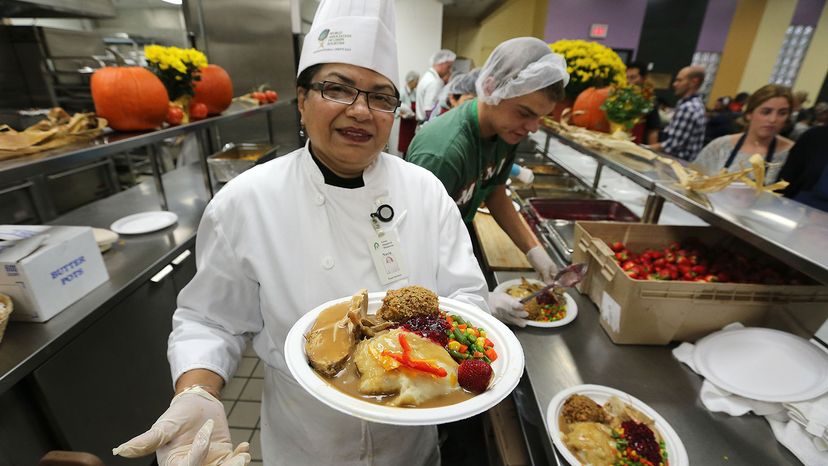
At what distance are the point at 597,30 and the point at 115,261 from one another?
34.4ft

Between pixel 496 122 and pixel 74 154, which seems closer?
pixel 74 154

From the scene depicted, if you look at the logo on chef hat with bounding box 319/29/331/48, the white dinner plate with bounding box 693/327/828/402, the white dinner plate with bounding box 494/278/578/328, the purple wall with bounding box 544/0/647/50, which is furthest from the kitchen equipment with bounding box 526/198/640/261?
the purple wall with bounding box 544/0/647/50

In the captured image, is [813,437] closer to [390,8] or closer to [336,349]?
[336,349]

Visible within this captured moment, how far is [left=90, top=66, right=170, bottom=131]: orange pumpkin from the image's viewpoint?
6.43ft

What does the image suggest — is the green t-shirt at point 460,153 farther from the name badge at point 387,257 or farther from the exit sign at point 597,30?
the exit sign at point 597,30

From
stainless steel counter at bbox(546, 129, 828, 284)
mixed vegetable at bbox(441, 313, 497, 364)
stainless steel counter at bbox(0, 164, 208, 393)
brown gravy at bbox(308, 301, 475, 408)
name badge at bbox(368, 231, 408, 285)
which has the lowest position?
stainless steel counter at bbox(0, 164, 208, 393)

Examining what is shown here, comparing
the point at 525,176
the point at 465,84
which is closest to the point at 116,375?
the point at 525,176

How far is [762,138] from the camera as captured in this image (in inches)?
132

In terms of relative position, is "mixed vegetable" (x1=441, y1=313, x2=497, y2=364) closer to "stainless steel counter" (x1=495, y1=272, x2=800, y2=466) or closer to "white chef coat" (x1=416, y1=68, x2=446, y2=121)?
"stainless steel counter" (x1=495, y1=272, x2=800, y2=466)

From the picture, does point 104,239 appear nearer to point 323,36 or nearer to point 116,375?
point 116,375

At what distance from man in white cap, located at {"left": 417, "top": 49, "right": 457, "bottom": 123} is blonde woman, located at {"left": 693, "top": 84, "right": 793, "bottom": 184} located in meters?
4.62

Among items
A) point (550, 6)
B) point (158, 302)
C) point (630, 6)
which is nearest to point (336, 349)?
point (158, 302)

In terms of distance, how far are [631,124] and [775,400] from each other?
1932 mm

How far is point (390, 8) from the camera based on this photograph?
→ 52.0 inches
